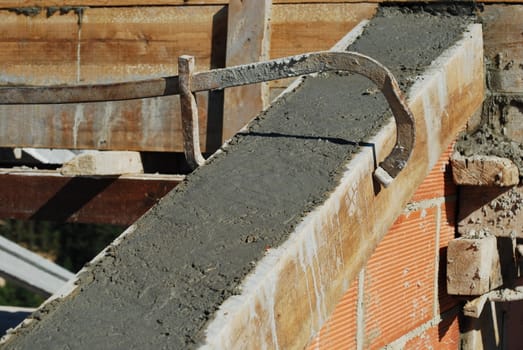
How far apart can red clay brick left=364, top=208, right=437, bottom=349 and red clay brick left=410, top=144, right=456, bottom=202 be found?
2.6 inches

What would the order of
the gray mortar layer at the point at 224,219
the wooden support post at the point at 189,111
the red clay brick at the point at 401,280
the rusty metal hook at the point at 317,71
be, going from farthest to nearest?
the red clay brick at the point at 401,280, the wooden support post at the point at 189,111, the rusty metal hook at the point at 317,71, the gray mortar layer at the point at 224,219

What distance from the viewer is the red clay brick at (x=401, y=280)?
144 inches

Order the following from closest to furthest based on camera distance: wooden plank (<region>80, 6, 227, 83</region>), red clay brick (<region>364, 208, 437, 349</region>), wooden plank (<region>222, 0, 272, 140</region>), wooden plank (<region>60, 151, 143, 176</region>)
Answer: red clay brick (<region>364, 208, 437, 349</region>) → wooden plank (<region>60, 151, 143, 176</region>) → wooden plank (<region>222, 0, 272, 140</region>) → wooden plank (<region>80, 6, 227, 83</region>)

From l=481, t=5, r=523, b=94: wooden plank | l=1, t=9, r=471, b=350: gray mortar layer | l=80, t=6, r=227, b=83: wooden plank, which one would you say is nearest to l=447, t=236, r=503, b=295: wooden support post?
l=481, t=5, r=523, b=94: wooden plank

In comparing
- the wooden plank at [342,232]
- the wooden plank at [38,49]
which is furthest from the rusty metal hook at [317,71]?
the wooden plank at [38,49]

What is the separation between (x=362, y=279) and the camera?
3.55 m

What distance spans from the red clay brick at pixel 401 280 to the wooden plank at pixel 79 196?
927 mm

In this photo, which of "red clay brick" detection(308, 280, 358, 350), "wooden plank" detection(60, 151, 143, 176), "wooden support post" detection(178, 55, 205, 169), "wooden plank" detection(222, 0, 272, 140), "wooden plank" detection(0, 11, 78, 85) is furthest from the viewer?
"wooden plank" detection(0, 11, 78, 85)

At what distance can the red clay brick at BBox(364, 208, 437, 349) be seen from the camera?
3.65 m

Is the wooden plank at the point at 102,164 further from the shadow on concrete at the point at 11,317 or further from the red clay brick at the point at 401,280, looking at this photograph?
the shadow on concrete at the point at 11,317

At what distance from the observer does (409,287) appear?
386 cm

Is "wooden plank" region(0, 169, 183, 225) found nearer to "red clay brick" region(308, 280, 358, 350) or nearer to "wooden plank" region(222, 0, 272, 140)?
"wooden plank" region(222, 0, 272, 140)

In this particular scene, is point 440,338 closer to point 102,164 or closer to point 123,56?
point 102,164

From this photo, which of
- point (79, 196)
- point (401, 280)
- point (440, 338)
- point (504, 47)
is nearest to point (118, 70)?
point (79, 196)
